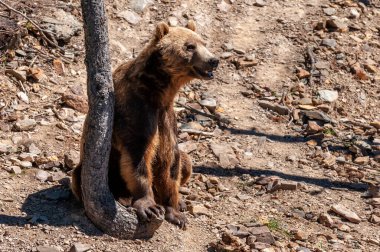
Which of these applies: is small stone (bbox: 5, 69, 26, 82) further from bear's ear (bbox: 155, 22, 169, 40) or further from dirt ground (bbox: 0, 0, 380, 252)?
bear's ear (bbox: 155, 22, 169, 40)

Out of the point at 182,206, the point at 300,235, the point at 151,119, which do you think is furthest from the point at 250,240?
the point at 151,119

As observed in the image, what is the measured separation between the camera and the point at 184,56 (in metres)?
7.26

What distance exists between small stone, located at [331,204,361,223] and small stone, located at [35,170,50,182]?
3.22 meters

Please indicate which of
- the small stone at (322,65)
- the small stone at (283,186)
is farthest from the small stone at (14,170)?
the small stone at (322,65)

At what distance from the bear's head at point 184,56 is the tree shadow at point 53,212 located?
1.66 metres

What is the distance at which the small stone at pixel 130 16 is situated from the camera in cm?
1125

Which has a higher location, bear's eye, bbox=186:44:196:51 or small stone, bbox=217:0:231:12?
bear's eye, bbox=186:44:196:51

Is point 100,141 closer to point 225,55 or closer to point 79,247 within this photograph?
point 79,247

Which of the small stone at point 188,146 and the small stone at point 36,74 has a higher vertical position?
the small stone at point 36,74

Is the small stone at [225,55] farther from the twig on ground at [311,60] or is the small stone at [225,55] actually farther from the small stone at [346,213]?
the small stone at [346,213]

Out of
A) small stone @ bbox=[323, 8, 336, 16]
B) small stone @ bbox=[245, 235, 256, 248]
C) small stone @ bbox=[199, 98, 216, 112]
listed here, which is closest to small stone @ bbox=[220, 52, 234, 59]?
small stone @ bbox=[199, 98, 216, 112]

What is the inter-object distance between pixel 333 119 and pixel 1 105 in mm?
4641

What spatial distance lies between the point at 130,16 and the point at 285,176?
395cm

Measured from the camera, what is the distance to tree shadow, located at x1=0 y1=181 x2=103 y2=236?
273 inches
